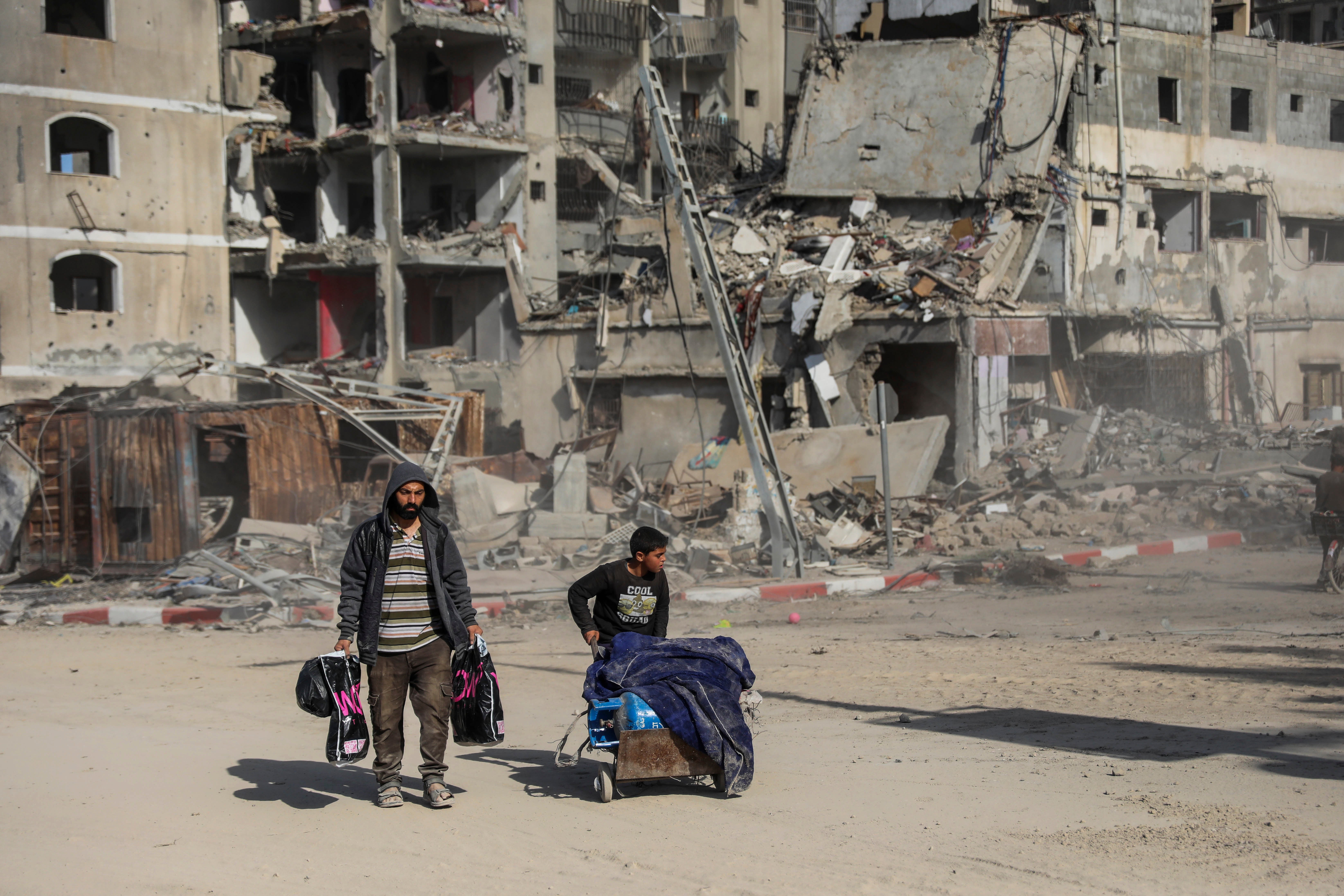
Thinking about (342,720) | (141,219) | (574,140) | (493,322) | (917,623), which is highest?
(574,140)

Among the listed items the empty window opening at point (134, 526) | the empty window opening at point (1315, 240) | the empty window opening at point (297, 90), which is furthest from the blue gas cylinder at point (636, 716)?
the empty window opening at point (297, 90)

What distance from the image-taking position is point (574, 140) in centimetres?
3638

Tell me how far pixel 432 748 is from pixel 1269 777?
13.6 ft

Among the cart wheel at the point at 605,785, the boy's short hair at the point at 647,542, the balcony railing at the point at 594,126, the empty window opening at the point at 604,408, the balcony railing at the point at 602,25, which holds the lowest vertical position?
Answer: the cart wheel at the point at 605,785

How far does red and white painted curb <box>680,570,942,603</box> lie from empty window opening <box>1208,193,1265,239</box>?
1925 centimetres

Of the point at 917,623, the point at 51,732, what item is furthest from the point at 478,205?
the point at 51,732

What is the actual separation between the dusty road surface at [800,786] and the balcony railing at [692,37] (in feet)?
112

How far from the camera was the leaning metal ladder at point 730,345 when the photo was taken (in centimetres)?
1523

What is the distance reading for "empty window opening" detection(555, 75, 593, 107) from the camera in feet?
129

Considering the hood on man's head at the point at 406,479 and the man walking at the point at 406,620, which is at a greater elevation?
the hood on man's head at the point at 406,479

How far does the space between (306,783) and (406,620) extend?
4.70ft

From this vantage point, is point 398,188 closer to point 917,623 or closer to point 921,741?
point 917,623

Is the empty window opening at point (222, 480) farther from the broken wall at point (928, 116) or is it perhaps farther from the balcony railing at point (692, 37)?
the balcony railing at point (692, 37)

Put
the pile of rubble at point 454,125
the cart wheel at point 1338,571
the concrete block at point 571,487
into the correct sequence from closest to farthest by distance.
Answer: the cart wheel at point 1338,571 → the concrete block at point 571,487 → the pile of rubble at point 454,125
